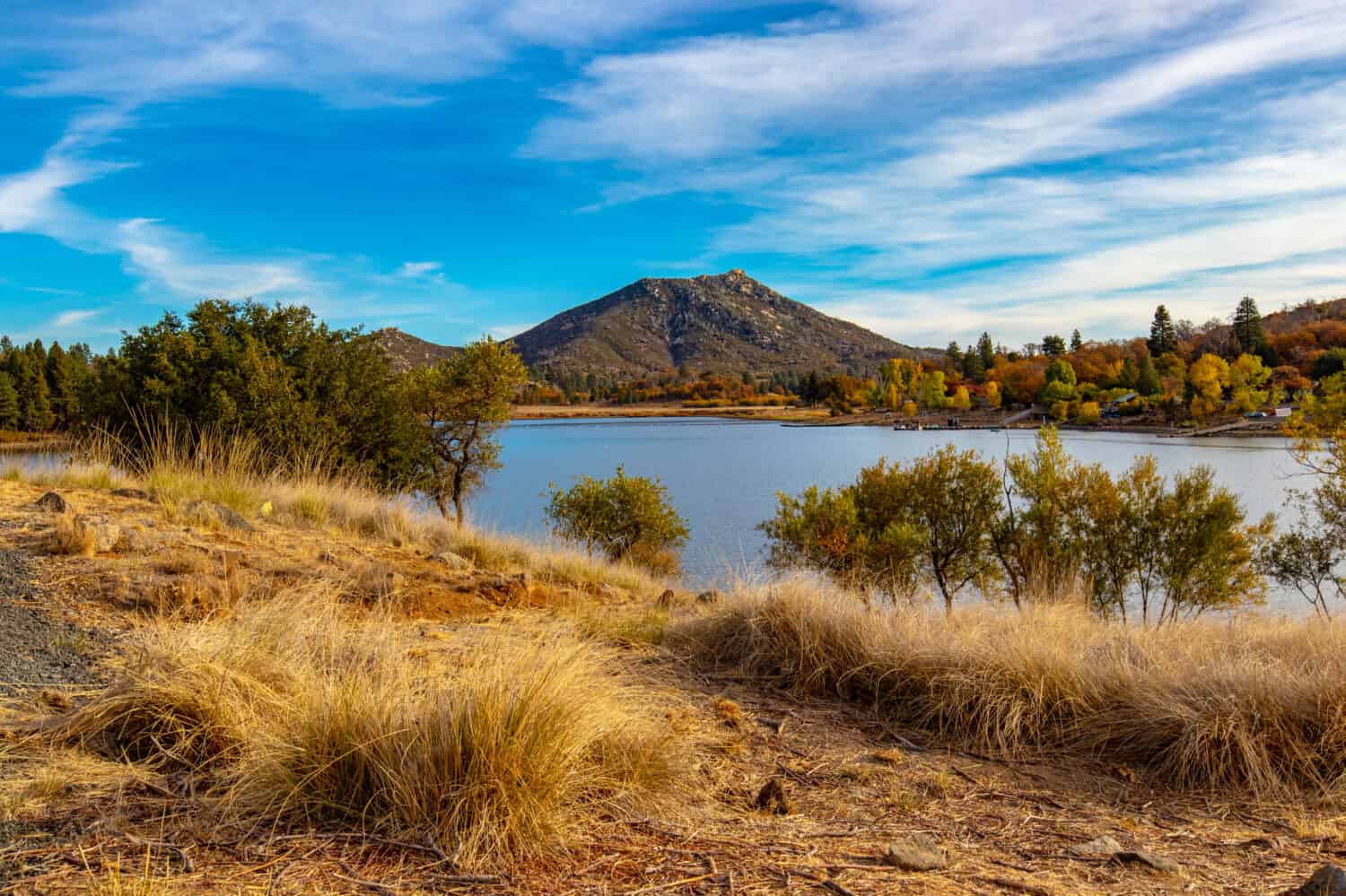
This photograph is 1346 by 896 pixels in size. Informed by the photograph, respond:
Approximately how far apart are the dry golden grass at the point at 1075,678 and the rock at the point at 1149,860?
108 cm

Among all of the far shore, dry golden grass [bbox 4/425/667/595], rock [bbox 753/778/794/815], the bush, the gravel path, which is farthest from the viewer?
the far shore

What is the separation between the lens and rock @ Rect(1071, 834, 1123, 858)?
121 inches

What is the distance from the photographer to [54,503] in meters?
8.18

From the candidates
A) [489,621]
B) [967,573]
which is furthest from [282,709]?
[967,573]

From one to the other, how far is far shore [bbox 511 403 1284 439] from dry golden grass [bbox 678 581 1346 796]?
314ft

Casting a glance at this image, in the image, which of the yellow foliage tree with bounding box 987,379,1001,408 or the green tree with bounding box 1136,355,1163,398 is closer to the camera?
the green tree with bounding box 1136,355,1163,398

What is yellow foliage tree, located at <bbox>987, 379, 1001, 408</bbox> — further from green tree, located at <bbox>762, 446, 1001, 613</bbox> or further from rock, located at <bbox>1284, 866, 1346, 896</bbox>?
rock, located at <bbox>1284, 866, 1346, 896</bbox>

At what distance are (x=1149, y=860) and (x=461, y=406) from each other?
23.3 metres

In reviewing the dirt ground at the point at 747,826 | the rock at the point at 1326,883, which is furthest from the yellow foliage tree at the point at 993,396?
the rock at the point at 1326,883

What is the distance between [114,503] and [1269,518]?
36501mm

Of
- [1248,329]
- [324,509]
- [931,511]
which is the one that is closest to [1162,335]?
[1248,329]

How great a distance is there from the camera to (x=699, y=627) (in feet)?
19.8

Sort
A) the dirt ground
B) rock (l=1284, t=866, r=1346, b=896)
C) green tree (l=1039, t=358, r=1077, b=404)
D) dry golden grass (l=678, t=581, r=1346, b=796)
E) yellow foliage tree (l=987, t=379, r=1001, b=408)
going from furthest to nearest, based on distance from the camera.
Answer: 1. yellow foliage tree (l=987, t=379, r=1001, b=408)
2. green tree (l=1039, t=358, r=1077, b=404)
3. dry golden grass (l=678, t=581, r=1346, b=796)
4. the dirt ground
5. rock (l=1284, t=866, r=1346, b=896)

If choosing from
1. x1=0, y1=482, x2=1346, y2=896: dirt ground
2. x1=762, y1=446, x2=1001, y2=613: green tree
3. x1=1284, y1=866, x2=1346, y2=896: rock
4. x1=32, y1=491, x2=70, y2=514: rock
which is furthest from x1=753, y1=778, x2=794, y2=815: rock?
x1=762, y1=446, x2=1001, y2=613: green tree
